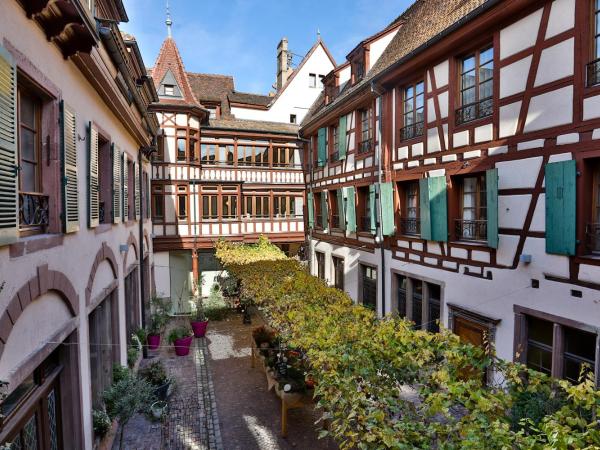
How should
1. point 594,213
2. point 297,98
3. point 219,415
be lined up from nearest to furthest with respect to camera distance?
point 594,213, point 219,415, point 297,98

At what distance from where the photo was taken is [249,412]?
8570 millimetres

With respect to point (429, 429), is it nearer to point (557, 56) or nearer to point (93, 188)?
point (93, 188)

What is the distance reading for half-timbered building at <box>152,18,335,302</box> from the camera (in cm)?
1741

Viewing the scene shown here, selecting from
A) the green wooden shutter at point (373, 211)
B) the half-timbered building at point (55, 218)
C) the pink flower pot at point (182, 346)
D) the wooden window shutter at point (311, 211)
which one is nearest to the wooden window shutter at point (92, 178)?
the half-timbered building at point (55, 218)

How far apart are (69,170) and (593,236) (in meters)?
8.16

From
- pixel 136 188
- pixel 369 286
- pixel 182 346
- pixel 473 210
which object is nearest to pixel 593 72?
pixel 473 210

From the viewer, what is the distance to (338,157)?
15.2 meters

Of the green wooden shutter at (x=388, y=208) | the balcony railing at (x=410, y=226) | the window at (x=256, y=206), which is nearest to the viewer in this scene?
the balcony railing at (x=410, y=226)

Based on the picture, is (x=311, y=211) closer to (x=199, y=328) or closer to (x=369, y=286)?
(x=369, y=286)

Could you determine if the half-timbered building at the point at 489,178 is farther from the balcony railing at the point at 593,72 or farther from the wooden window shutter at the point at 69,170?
the wooden window shutter at the point at 69,170

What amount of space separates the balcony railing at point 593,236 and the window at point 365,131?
24.1 feet

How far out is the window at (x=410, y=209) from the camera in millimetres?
10969

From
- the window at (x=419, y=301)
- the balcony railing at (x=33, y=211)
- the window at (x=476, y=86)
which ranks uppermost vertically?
the window at (x=476, y=86)

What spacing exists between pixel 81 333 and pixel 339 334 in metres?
3.74
